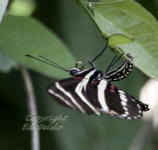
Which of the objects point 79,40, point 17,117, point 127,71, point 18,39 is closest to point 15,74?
point 17,117

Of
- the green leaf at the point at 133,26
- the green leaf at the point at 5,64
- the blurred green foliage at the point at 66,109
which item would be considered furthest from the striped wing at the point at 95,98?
the blurred green foliage at the point at 66,109

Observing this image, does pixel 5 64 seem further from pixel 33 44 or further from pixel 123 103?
pixel 123 103

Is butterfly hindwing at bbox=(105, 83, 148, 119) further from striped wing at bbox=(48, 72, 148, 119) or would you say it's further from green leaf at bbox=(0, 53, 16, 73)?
green leaf at bbox=(0, 53, 16, 73)

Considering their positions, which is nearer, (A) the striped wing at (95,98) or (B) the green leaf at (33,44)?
(A) the striped wing at (95,98)

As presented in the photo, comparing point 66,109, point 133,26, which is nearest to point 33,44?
point 133,26

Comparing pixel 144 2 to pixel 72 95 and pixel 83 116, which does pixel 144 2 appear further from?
pixel 72 95

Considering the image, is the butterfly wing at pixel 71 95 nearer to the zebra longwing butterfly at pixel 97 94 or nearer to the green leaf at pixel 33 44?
the zebra longwing butterfly at pixel 97 94
